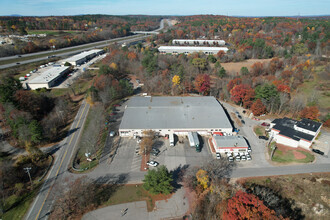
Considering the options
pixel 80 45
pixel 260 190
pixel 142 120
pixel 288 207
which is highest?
pixel 80 45

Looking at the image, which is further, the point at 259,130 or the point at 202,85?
the point at 202,85

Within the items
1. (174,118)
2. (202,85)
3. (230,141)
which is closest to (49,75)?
(174,118)

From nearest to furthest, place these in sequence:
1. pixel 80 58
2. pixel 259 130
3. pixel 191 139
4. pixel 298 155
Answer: pixel 298 155, pixel 191 139, pixel 259 130, pixel 80 58

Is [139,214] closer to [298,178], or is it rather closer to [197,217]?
[197,217]

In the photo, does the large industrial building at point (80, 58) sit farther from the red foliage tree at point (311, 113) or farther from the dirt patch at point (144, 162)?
the red foliage tree at point (311, 113)

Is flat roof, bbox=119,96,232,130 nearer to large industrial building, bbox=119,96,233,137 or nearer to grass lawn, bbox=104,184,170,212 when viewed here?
large industrial building, bbox=119,96,233,137

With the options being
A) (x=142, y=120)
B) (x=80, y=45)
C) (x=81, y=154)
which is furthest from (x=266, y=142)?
(x=80, y=45)

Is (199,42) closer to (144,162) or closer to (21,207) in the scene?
(144,162)
